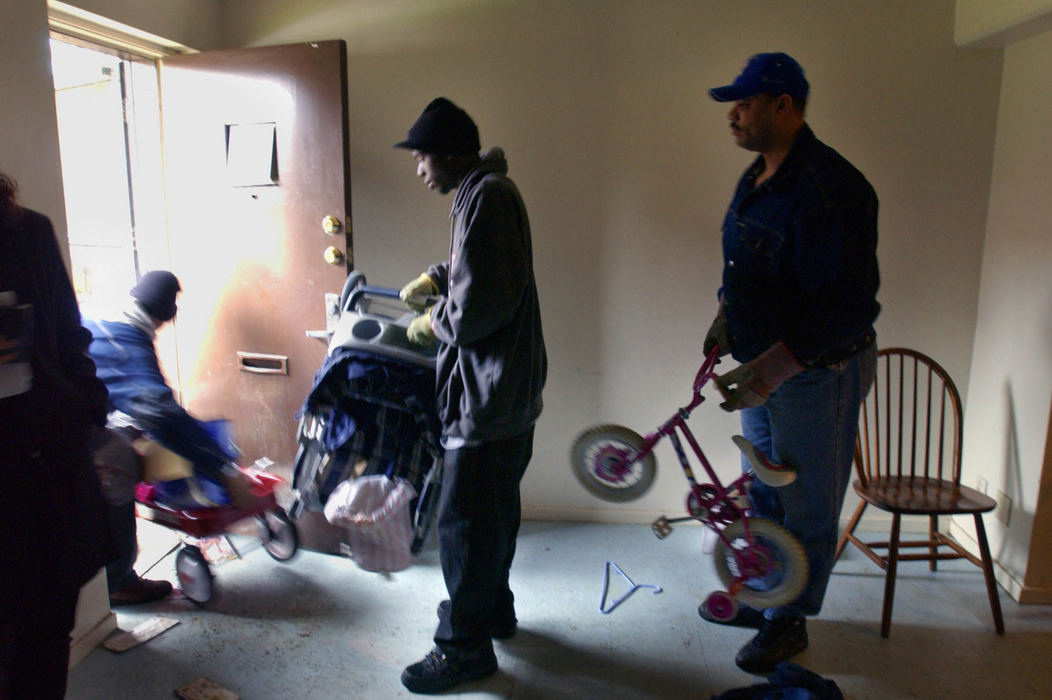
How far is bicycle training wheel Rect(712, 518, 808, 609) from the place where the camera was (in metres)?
1.84

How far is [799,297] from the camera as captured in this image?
5.76 feet

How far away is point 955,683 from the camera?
2002 millimetres

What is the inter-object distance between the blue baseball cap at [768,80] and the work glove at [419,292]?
0.95 metres

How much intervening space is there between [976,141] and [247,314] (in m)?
2.83

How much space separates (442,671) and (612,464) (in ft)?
2.45

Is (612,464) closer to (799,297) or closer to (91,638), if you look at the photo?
(799,297)

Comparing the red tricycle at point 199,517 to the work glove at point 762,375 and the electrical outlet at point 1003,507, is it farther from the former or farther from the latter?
the electrical outlet at point 1003,507

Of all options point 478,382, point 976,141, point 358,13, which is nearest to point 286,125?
point 358,13

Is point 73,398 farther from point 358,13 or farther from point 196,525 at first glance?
point 358,13

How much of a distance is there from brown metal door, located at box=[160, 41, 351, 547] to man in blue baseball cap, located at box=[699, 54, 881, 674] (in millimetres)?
1416

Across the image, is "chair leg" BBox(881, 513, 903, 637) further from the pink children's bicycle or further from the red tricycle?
the red tricycle

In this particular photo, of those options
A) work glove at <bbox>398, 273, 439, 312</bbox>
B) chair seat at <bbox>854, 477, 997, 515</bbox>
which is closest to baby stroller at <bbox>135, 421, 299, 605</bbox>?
work glove at <bbox>398, 273, 439, 312</bbox>

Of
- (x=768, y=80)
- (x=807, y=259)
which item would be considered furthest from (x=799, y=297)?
(x=768, y=80)

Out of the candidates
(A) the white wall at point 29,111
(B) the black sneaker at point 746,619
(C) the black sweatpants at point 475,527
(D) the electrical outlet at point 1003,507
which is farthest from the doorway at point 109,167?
(D) the electrical outlet at point 1003,507
